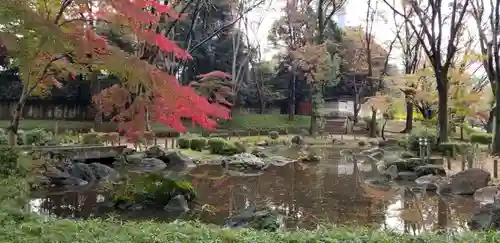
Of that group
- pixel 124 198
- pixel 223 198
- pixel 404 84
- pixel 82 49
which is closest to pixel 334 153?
pixel 404 84

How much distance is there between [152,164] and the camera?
54.6ft

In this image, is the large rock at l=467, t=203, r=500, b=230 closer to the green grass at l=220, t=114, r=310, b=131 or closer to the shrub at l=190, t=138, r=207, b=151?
the shrub at l=190, t=138, r=207, b=151

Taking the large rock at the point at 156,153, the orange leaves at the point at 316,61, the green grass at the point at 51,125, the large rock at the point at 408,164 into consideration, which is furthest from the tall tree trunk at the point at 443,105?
the green grass at the point at 51,125

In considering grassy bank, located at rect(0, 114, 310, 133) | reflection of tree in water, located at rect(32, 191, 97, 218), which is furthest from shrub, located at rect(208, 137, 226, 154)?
grassy bank, located at rect(0, 114, 310, 133)

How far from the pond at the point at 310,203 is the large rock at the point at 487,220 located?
193 mm

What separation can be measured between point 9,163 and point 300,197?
6.43 metres

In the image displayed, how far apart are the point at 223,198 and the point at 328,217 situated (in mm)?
2966

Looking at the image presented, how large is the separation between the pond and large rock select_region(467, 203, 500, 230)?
0.19 m

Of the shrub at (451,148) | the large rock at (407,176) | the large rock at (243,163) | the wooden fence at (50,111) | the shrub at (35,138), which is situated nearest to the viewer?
the large rock at (407,176)

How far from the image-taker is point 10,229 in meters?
4.95

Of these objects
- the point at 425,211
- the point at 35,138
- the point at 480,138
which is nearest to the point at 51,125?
the point at 35,138

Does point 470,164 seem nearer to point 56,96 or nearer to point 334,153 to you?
point 334,153

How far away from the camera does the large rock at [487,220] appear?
295 inches

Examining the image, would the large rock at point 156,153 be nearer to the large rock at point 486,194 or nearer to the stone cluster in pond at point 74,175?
the stone cluster in pond at point 74,175
